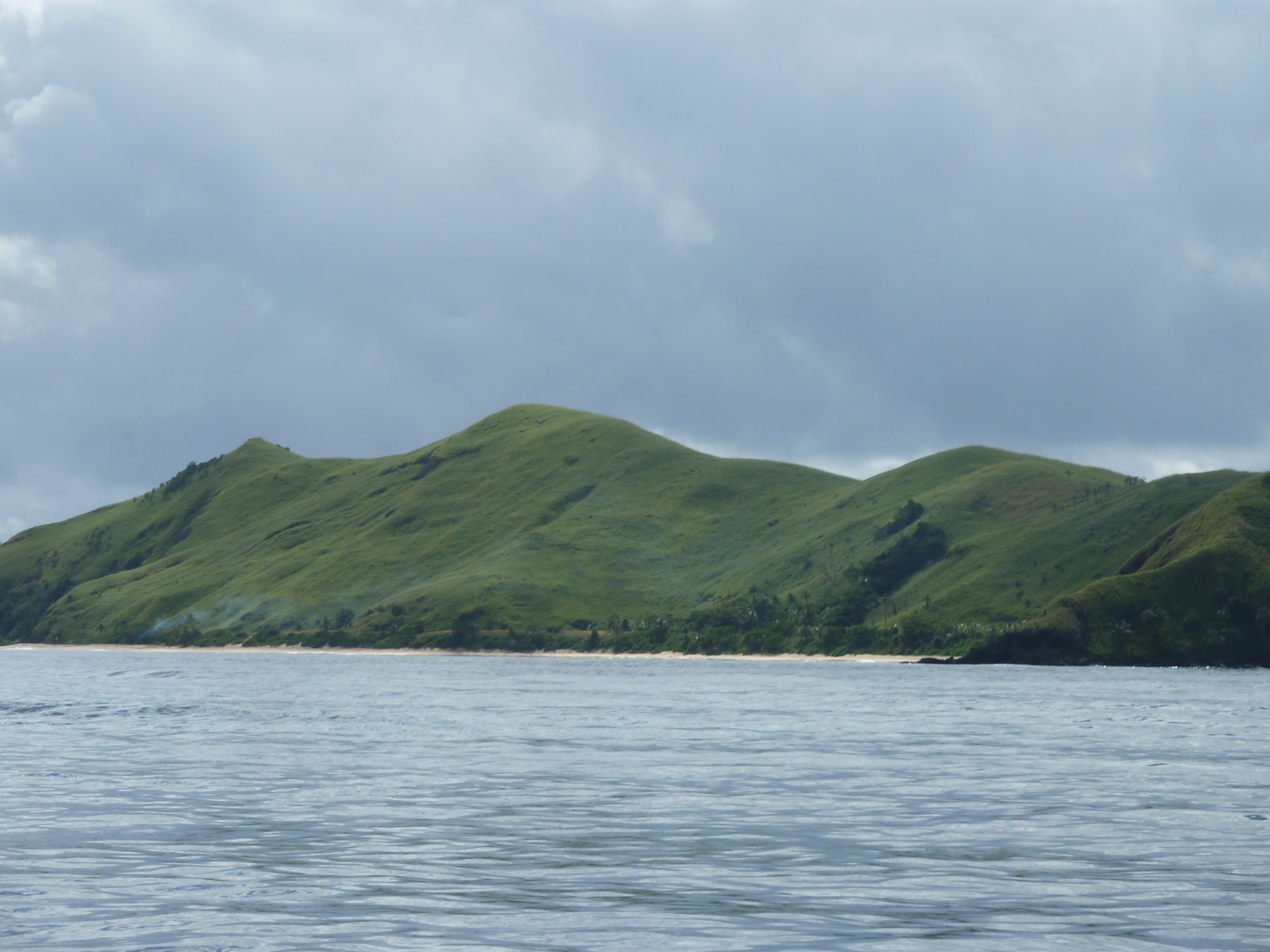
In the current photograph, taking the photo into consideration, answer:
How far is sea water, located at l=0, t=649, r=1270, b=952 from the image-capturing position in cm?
1997

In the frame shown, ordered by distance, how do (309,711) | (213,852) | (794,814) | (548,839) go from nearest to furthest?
(213,852)
(548,839)
(794,814)
(309,711)

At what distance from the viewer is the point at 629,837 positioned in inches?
1185

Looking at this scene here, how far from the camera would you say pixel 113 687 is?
126000mm

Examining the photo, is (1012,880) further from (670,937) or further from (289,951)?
A: (289,951)

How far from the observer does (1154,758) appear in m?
51.9

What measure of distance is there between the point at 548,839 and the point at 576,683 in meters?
123

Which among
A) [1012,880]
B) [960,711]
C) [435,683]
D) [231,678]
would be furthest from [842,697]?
[1012,880]

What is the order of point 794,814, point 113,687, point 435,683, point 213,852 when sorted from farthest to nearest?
point 435,683 → point 113,687 → point 794,814 → point 213,852

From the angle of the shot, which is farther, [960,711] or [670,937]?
[960,711]

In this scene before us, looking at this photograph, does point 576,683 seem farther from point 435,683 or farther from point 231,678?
point 231,678

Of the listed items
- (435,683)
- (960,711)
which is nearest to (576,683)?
(435,683)

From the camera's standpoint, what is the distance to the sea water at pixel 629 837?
65.5 feet

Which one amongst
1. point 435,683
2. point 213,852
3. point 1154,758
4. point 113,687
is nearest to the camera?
point 213,852

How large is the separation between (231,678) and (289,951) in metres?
151
